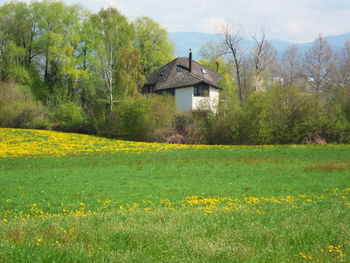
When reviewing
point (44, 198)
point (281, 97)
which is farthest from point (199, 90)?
point (44, 198)

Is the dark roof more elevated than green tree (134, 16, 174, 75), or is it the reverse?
green tree (134, 16, 174, 75)

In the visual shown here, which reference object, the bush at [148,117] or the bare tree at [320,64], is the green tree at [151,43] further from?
the bare tree at [320,64]

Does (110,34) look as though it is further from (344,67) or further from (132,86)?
(344,67)

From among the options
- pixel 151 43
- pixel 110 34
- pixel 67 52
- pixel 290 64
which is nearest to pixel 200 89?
pixel 110 34

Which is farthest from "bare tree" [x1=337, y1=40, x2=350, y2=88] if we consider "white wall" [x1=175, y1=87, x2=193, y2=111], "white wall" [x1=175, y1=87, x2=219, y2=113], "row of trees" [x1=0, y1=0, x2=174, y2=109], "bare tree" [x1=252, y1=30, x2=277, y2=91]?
"row of trees" [x1=0, y1=0, x2=174, y2=109]

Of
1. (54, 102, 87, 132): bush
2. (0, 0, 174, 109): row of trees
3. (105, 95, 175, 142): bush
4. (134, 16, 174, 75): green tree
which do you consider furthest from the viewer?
(134, 16, 174, 75): green tree

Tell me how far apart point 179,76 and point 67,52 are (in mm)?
20812

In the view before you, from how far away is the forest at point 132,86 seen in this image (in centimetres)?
3859

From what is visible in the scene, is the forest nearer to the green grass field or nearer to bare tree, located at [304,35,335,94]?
bare tree, located at [304,35,335,94]

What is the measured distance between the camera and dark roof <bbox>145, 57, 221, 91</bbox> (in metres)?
53.6

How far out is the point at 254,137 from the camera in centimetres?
3806

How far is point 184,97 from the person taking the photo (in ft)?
175

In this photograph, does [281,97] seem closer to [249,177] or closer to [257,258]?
[249,177]

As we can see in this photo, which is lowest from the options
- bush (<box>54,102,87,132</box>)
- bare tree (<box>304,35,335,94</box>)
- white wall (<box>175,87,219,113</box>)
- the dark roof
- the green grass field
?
the green grass field
